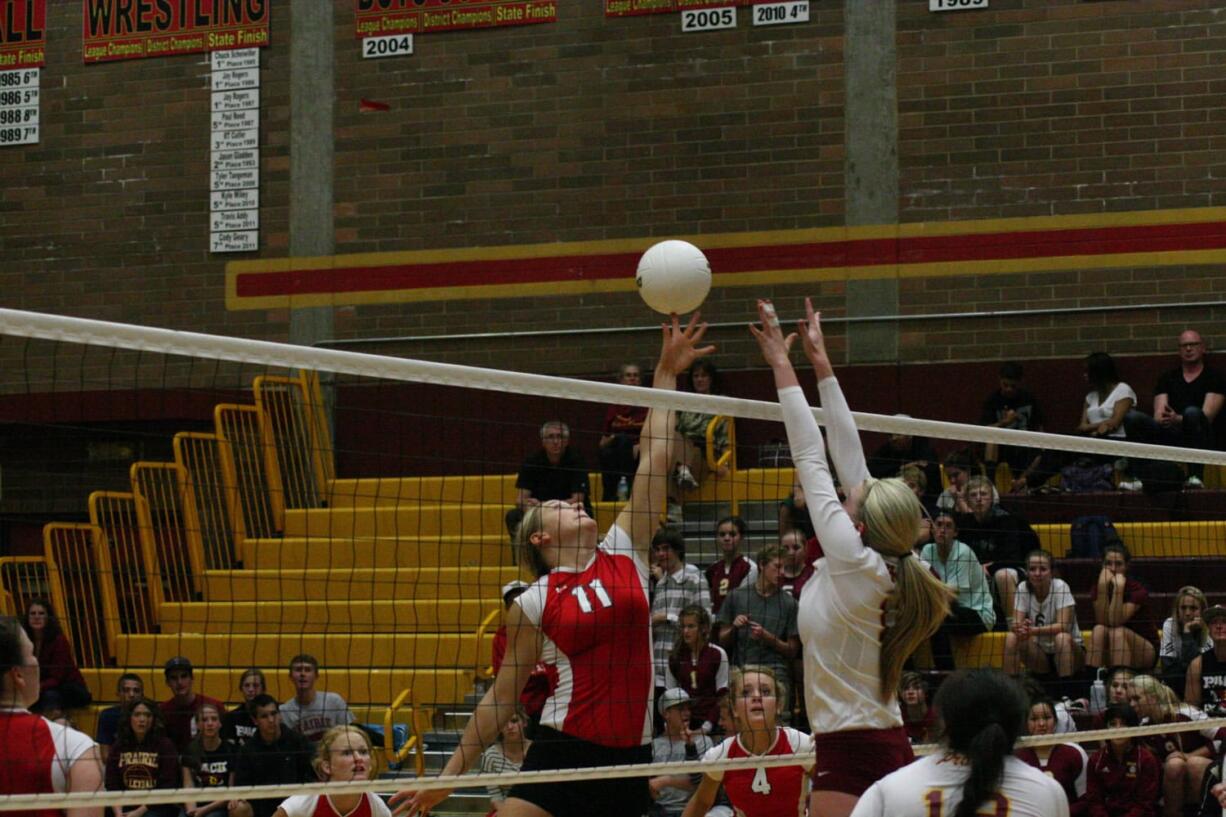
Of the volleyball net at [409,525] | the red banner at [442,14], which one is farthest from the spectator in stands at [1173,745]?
the red banner at [442,14]

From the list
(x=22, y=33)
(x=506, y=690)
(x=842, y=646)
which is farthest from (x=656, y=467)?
(x=22, y=33)

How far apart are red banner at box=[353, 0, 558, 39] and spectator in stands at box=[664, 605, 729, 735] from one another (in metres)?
7.06

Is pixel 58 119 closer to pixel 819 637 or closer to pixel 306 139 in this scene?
pixel 306 139

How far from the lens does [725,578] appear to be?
40.4 feet

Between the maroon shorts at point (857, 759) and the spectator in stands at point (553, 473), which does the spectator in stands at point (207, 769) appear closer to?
the spectator in stands at point (553, 473)

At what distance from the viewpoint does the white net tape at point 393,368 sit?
5797mm

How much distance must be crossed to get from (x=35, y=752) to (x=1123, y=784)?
23.9ft

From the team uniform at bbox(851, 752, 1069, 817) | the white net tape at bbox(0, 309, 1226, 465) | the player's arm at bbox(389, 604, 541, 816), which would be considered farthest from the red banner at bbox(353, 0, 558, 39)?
the team uniform at bbox(851, 752, 1069, 817)

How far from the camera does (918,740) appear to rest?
10.2 meters

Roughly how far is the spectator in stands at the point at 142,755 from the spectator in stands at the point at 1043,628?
18.3 ft

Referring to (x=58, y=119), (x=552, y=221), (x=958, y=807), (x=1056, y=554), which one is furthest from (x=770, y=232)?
(x=958, y=807)

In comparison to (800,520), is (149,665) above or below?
below

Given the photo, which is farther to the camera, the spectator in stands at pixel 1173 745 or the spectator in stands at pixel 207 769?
the spectator in stands at pixel 207 769

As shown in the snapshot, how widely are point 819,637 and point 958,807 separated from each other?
4.31 ft
